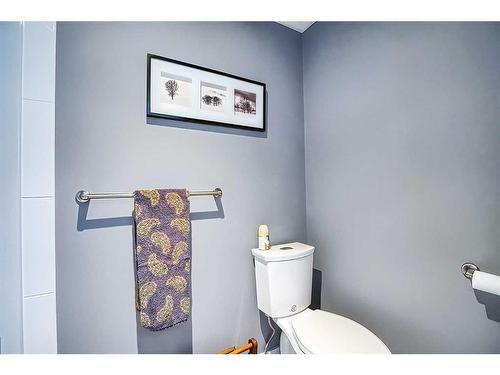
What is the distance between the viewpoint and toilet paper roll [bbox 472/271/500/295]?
0.72 metres

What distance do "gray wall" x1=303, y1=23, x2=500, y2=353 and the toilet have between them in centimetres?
20

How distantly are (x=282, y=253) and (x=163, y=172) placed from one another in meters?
0.72

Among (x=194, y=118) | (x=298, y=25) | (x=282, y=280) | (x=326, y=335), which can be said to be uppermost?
(x=298, y=25)

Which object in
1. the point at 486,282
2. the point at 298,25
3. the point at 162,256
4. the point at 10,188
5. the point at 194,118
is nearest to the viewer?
the point at 10,188

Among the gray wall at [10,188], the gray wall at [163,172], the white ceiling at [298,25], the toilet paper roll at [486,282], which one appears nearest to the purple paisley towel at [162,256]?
the gray wall at [163,172]

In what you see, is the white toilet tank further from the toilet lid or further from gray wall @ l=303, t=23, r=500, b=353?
gray wall @ l=303, t=23, r=500, b=353

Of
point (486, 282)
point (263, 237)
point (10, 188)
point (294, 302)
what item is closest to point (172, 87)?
point (10, 188)

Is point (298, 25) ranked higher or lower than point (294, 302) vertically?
higher

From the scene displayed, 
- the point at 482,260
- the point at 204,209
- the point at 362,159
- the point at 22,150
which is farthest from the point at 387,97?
the point at 22,150

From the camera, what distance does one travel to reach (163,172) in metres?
1.04

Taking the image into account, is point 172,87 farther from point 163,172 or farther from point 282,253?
point 282,253

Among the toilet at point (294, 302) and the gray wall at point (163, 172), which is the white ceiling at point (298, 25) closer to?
the gray wall at point (163, 172)

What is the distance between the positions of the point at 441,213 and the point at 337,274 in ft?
2.04
